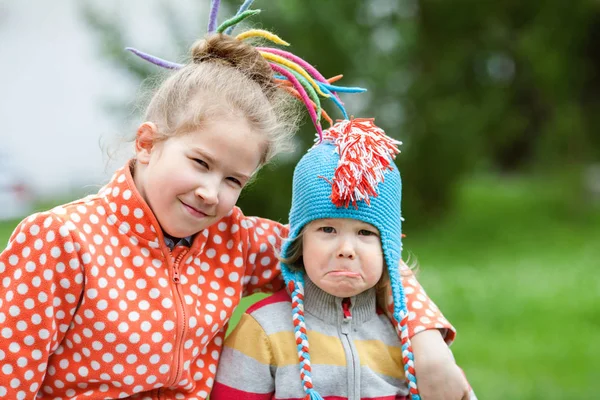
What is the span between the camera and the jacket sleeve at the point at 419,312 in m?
2.11

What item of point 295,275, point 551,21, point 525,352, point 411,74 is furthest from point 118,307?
point 551,21

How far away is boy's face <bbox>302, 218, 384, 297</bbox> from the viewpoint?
202cm

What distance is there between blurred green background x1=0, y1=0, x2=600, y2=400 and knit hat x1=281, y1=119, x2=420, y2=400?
3.27 metres

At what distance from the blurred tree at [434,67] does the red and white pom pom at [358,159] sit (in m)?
5.35

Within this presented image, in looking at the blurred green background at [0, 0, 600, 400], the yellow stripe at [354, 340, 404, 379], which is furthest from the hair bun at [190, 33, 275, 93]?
the blurred green background at [0, 0, 600, 400]

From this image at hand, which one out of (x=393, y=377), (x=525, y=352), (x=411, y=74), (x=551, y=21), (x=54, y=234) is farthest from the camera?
(x=551, y=21)

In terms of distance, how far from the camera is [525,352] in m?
4.73

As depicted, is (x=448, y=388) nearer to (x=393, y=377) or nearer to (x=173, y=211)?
(x=393, y=377)

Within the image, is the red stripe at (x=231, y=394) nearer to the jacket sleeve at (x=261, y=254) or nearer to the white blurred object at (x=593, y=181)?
the jacket sleeve at (x=261, y=254)

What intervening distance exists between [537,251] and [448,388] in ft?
23.0

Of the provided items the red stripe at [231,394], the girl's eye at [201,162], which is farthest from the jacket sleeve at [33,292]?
the red stripe at [231,394]

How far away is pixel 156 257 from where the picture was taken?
6.49 ft

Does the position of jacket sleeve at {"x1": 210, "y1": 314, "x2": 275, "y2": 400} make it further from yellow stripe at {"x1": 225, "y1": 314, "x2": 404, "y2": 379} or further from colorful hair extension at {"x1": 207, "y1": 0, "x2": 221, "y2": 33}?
colorful hair extension at {"x1": 207, "y1": 0, "x2": 221, "y2": 33}

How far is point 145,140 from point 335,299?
678mm
